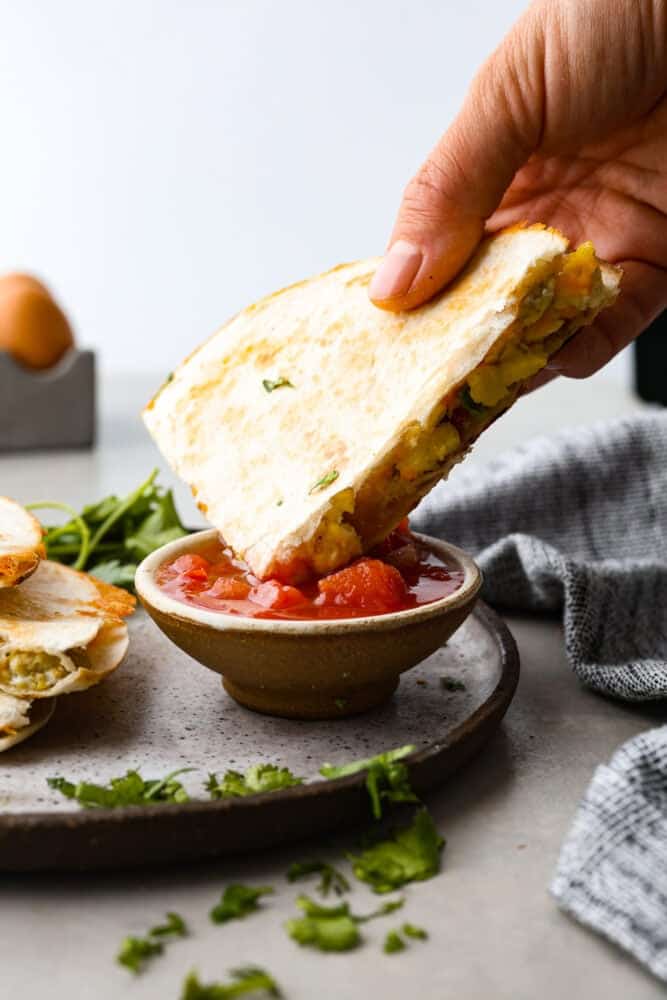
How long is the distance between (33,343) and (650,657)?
9.27 ft

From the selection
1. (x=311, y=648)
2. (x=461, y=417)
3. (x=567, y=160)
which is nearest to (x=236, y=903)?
(x=311, y=648)

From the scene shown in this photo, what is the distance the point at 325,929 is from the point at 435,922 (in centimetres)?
14

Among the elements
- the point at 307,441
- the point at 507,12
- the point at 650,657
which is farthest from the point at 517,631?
the point at 507,12

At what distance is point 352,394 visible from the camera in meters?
1.90

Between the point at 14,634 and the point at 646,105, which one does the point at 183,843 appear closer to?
the point at 14,634

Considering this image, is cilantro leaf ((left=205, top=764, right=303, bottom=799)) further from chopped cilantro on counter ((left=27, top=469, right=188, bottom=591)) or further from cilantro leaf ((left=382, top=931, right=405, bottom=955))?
chopped cilantro on counter ((left=27, top=469, right=188, bottom=591))

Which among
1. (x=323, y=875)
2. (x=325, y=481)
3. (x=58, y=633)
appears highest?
(x=325, y=481)

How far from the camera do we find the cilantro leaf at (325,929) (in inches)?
52.6

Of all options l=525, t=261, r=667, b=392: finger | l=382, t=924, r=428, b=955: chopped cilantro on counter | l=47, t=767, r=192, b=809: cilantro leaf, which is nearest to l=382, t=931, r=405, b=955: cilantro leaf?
l=382, t=924, r=428, b=955: chopped cilantro on counter

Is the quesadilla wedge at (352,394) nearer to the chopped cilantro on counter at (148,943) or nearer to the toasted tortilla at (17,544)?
the toasted tortilla at (17,544)

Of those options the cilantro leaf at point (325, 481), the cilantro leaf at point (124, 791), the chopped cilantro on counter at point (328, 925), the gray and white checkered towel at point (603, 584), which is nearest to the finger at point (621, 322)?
the gray and white checkered towel at point (603, 584)

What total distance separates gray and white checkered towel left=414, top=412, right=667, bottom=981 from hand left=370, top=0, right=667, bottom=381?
0.83ft

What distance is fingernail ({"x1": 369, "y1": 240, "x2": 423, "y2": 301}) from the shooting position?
1.89 m

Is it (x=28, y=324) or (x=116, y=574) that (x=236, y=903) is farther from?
(x=28, y=324)
